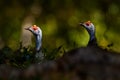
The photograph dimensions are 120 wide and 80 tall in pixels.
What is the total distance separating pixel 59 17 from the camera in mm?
19500

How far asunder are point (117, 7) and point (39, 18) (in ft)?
9.49

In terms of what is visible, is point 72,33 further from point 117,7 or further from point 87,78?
point 87,78

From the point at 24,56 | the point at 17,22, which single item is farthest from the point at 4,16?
the point at 24,56

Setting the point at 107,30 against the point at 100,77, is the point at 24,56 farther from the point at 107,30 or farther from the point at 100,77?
the point at 107,30

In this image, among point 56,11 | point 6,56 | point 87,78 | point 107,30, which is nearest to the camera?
point 87,78

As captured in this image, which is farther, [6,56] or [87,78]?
[6,56]

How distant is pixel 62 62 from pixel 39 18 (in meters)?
14.9

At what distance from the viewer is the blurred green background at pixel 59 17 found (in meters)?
18.9

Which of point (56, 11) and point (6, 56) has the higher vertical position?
point (56, 11)

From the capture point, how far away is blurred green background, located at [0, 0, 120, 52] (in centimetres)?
1892

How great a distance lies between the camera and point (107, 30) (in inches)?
733

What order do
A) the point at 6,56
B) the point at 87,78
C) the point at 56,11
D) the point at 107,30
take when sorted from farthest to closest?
the point at 56,11 < the point at 107,30 < the point at 6,56 < the point at 87,78

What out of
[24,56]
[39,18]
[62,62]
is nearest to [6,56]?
[24,56]

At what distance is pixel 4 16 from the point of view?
19812mm
